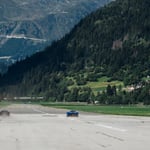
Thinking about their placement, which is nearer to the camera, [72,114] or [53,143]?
[53,143]

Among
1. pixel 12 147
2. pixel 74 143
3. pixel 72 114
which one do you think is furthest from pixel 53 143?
pixel 72 114

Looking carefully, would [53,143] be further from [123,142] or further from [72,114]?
[72,114]

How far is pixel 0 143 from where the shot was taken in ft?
117

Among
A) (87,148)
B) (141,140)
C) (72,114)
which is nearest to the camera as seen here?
(87,148)

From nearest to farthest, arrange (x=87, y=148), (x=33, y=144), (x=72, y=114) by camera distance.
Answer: (x=87, y=148)
(x=33, y=144)
(x=72, y=114)

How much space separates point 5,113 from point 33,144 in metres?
67.2

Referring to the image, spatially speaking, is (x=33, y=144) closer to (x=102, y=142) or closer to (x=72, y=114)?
(x=102, y=142)

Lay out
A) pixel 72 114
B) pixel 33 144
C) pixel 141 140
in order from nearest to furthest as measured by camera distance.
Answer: pixel 33 144 < pixel 141 140 < pixel 72 114

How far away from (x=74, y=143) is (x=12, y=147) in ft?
13.7

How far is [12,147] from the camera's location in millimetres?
32531

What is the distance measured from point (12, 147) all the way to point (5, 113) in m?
69.2

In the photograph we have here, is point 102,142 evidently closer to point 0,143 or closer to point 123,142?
point 123,142

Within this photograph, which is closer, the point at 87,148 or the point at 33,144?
the point at 87,148

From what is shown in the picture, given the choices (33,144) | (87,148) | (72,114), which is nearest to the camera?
(87,148)
